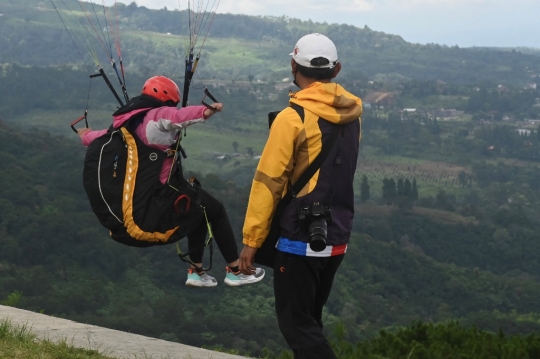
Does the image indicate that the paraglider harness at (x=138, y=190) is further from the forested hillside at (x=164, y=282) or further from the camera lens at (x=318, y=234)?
the forested hillside at (x=164, y=282)

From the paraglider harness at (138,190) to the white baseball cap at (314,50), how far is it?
1104mm

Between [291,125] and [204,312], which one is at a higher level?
[291,125]

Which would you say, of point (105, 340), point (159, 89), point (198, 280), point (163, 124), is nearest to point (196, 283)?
point (198, 280)

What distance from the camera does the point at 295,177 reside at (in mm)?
4500

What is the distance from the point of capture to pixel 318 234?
171 inches

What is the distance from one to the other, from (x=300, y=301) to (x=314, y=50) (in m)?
1.21

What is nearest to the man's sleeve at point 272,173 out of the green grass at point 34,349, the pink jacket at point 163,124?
the pink jacket at point 163,124

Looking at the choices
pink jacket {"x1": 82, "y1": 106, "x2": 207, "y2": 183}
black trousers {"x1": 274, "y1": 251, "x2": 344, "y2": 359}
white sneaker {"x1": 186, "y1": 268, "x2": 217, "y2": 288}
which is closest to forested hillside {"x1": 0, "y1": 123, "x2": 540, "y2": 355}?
white sneaker {"x1": 186, "y1": 268, "x2": 217, "y2": 288}

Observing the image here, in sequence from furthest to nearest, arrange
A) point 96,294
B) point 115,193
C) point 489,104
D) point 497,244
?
point 489,104
point 497,244
point 96,294
point 115,193

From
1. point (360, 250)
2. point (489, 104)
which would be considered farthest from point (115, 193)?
point (489, 104)

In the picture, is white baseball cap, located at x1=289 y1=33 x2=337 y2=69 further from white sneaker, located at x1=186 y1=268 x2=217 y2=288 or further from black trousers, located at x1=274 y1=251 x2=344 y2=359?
white sneaker, located at x1=186 y1=268 x2=217 y2=288

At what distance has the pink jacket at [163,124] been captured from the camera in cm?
519

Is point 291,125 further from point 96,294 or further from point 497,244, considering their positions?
point 497,244

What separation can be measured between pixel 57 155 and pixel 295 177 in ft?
252
